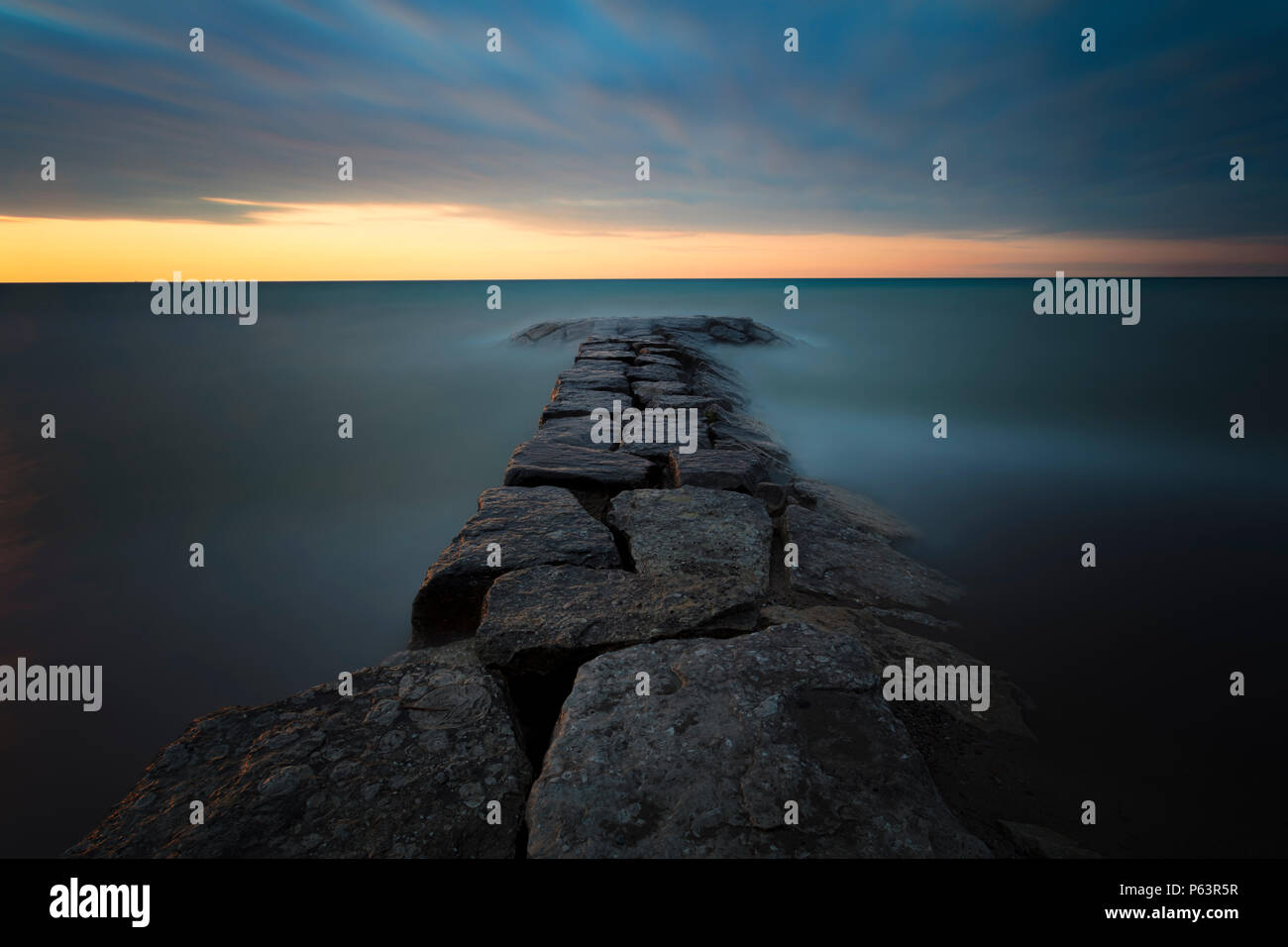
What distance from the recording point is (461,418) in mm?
6945

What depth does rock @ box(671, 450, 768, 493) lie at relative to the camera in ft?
9.50

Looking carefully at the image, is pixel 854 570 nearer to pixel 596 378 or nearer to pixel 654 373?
pixel 596 378

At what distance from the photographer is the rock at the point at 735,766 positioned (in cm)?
106

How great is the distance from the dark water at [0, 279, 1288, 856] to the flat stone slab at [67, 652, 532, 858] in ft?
4.62

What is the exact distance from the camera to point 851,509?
3.78 metres

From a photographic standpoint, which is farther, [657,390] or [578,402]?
[657,390]

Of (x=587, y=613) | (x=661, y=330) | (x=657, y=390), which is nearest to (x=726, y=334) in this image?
(x=661, y=330)

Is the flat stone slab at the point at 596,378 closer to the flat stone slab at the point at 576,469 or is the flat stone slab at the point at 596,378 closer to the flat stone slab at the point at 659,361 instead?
the flat stone slab at the point at 659,361

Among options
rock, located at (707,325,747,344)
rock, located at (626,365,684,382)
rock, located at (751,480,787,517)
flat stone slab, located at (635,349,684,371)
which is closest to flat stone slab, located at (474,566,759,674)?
rock, located at (751,480,787,517)

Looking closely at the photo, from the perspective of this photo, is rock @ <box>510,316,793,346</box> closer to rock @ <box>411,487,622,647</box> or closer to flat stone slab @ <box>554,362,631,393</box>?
flat stone slab @ <box>554,362,631,393</box>

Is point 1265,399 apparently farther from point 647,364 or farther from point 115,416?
point 115,416

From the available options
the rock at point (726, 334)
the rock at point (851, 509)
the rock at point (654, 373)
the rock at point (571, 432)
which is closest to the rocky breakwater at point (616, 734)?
the rock at point (571, 432)

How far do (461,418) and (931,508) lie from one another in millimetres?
5006

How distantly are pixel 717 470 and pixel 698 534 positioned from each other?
0.72 m
